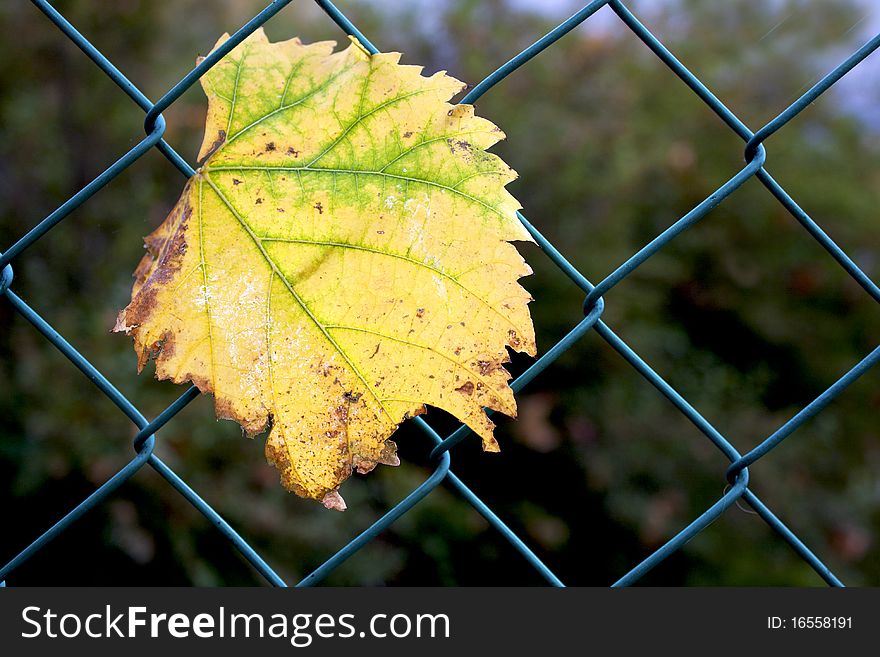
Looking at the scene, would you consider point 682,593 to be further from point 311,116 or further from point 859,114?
point 859,114

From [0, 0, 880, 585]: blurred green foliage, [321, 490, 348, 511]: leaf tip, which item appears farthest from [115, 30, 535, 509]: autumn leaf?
[0, 0, 880, 585]: blurred green foliage

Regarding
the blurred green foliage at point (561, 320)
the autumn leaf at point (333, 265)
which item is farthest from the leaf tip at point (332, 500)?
the blurred green foliage at point (561, 320)

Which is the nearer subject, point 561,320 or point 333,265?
point 333,265

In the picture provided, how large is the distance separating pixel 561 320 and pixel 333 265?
7.66ft

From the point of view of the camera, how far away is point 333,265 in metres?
0.78

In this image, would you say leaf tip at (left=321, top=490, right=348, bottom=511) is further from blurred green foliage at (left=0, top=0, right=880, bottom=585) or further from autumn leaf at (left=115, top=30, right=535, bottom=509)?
blurred green foliage at (left=0, top=0, right=880, bottom=585)

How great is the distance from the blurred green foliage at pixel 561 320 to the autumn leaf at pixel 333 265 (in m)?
1.61

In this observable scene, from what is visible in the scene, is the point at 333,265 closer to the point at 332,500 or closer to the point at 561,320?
the point at 332,500

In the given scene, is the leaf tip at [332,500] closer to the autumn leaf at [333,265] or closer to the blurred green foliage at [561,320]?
the autumn leaf at [333,265]

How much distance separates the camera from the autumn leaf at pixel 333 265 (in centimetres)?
75

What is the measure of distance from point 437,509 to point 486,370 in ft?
6.86

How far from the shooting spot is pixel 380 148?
0.76 meters

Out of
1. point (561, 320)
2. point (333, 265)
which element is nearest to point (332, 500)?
point (333, 265)

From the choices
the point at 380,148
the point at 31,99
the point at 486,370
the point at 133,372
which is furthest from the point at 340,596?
the point at 31,99
